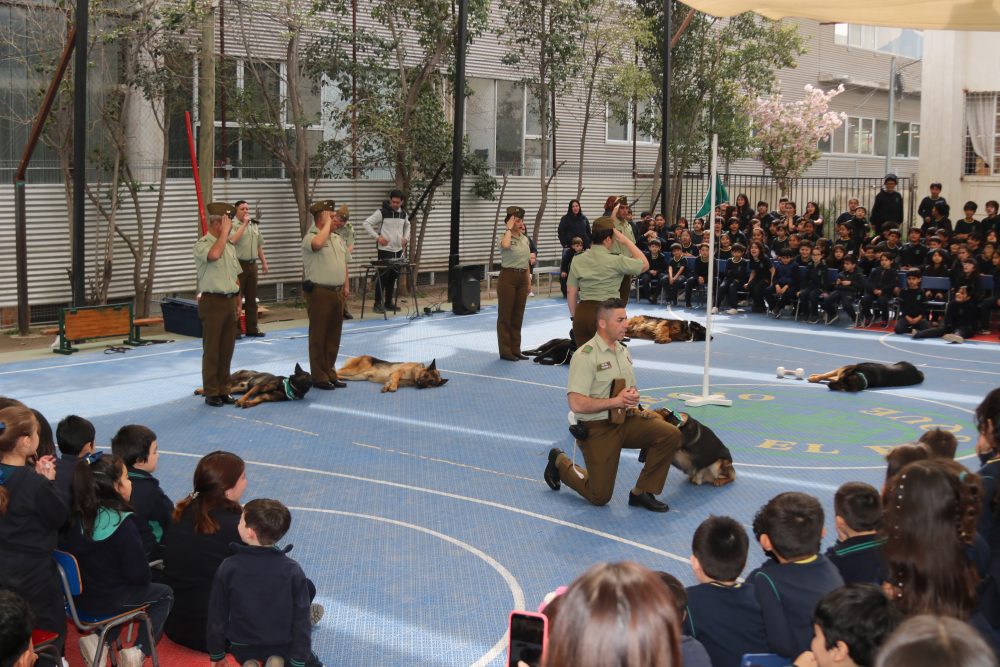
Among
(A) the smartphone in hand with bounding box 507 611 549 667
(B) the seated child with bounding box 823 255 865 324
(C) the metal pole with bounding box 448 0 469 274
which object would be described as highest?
(C) the metal pole with bounding box 448 0 469 274

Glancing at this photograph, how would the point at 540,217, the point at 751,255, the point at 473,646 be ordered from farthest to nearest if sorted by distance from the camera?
the point at 540,217 < the point at 751,255 < the point at 473,646

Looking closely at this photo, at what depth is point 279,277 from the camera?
20.2 meters

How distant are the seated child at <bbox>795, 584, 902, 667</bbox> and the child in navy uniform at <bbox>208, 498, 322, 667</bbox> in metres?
2.54

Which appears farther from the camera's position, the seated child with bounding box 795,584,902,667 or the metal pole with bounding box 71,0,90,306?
the metal pole with bounding box 71,0,90,306

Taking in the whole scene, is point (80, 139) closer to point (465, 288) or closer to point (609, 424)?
point (465, 288)

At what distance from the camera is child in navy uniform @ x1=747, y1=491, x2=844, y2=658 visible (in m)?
4.70

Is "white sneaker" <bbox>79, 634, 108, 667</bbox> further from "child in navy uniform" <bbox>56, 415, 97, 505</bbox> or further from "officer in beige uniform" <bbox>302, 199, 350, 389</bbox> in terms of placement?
"officer in beige uniform" <bbox>302, 199, 350, 389</bbox>

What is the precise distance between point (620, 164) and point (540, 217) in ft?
15.7

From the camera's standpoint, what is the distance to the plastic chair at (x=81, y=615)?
5.41m

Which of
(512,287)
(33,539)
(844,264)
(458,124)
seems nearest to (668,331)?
(512,287)

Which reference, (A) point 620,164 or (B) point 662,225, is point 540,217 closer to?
(B) point 662,225

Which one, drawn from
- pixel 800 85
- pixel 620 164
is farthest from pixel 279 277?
pixel 800 85

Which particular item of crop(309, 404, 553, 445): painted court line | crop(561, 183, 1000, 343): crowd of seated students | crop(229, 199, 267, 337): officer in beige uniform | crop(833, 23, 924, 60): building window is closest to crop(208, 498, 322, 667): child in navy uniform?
crop(309, 404, 553, 445): painted court line

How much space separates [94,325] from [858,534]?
1220 centimetres
